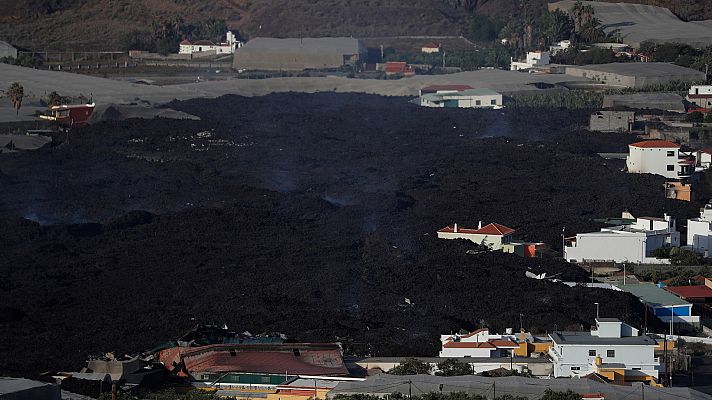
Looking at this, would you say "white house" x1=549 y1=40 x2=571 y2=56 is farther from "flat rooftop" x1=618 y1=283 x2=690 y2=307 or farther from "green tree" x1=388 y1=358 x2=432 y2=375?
"green tree" x1=388 y1=358 x2=432 y2=375

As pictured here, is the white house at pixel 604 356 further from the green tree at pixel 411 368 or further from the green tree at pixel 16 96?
the green tree at pixel 16 96

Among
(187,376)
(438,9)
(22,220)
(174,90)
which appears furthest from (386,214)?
(438,9)

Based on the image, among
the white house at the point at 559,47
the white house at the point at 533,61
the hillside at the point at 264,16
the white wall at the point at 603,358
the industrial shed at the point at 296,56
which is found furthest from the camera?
the hillside at the point at 264,16

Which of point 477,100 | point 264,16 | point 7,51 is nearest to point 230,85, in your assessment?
point 477,100

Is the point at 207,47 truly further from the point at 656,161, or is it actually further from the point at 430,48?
the point at 656,161

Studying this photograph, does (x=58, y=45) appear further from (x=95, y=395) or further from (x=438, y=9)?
(x=95, y=395)

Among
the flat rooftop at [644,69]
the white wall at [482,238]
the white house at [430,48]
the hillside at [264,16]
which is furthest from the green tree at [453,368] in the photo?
the hillside at [264,16]
